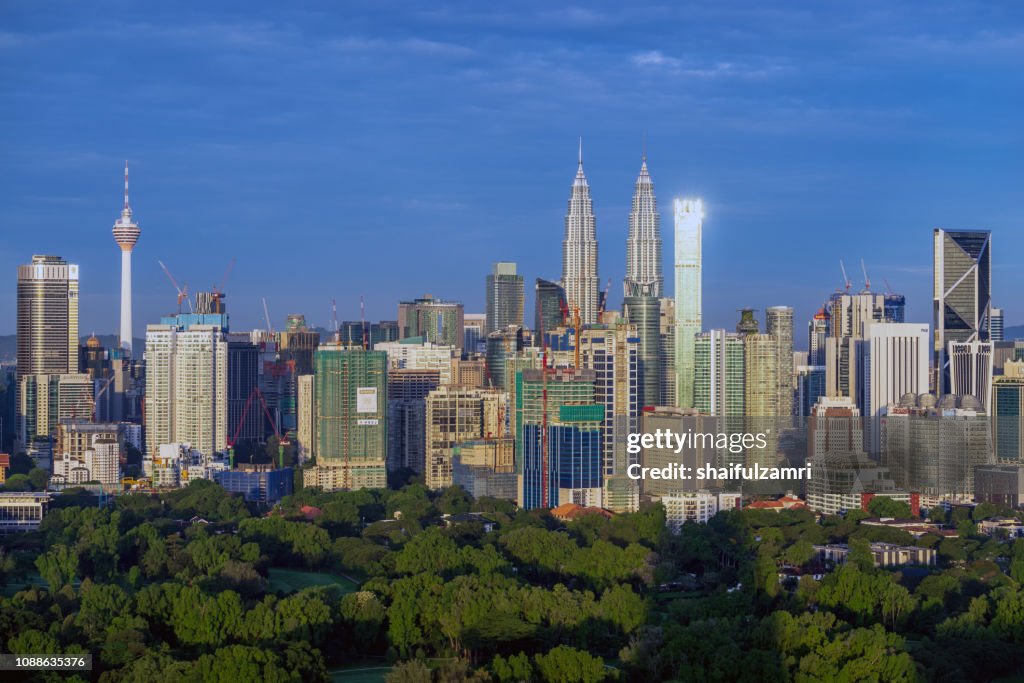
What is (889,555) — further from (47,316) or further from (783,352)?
(47,316)

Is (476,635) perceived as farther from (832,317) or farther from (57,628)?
(832,317)

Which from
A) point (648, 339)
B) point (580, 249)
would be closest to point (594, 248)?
point (580, 249)

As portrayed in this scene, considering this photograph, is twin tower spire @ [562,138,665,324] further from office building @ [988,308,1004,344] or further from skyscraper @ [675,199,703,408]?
office building @ [988,308,1004,344]

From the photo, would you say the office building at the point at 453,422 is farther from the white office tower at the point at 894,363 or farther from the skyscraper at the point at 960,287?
the skyscraper at the point at 960,287

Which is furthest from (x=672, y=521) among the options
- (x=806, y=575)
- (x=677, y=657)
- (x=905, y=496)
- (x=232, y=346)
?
(x=232, y=346)

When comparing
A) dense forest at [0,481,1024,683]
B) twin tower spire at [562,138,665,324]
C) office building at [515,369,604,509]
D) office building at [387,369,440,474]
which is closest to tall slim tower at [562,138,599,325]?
twin tower spire at [562,138,665,324]
